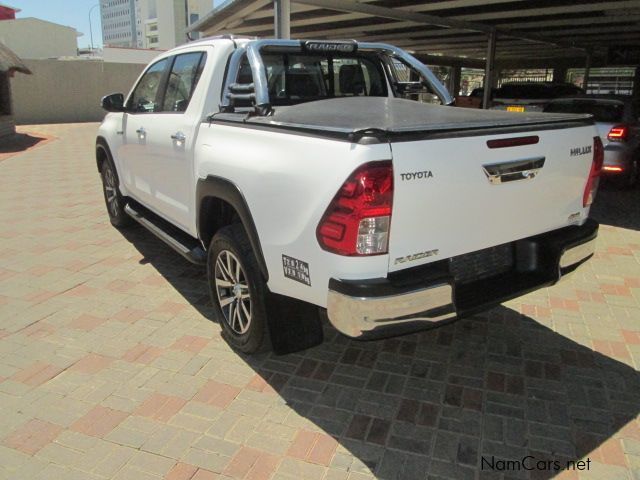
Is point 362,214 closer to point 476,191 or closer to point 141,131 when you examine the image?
point 476,191

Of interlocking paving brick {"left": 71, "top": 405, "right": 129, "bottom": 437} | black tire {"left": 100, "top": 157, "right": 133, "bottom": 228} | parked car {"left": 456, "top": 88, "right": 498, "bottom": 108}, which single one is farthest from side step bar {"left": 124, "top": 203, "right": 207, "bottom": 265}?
parked car {"left": 456, "top": 88, "right": 498, "bottom": 108}

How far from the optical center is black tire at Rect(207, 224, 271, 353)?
10.2 feet

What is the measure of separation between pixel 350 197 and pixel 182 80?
262cm

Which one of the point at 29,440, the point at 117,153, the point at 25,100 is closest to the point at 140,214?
the point at 117,153

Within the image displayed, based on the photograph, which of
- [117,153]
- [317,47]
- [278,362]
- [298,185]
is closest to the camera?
[298,185]

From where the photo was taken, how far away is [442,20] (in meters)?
12.1

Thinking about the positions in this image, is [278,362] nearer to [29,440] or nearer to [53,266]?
[29,440]

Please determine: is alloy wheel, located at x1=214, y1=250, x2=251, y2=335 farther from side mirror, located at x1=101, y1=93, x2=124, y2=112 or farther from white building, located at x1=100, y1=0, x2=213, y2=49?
white building, located at x1=100, y1=0, x2=213, y2=49

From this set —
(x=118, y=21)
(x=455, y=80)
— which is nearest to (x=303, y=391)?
(x=455, y=80)

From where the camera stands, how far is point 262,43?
3664mm

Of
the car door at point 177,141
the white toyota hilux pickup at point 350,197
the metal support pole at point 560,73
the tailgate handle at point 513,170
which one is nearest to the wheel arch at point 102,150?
the car door at point 177,141

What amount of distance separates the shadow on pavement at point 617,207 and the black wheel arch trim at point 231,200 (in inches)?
220

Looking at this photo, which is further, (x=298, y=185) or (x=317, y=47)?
(x=317, y=47)

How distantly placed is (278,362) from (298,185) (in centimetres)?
146
